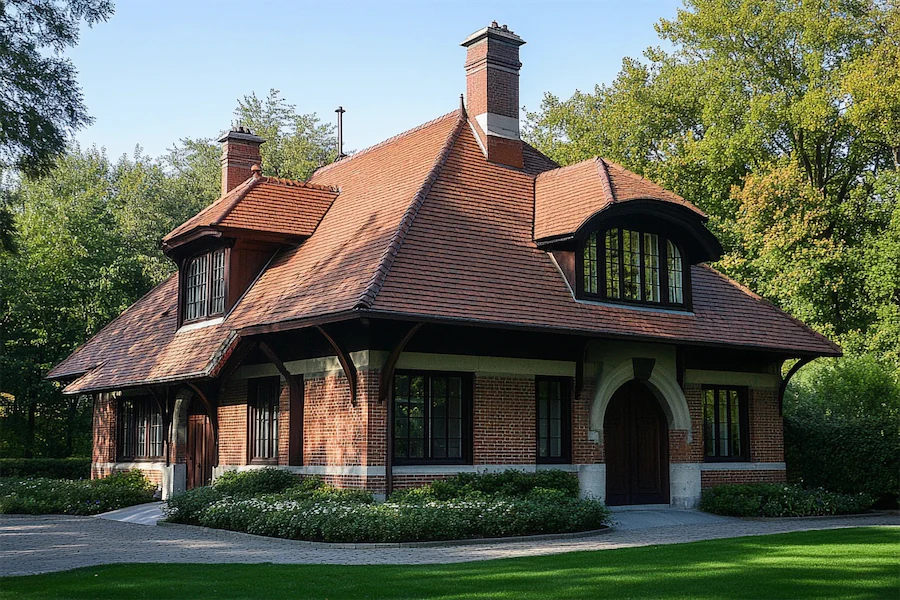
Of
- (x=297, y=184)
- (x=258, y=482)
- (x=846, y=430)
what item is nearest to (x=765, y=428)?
(x=846, y=430)

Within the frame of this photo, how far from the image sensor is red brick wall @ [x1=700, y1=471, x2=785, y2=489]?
2094 centimetres

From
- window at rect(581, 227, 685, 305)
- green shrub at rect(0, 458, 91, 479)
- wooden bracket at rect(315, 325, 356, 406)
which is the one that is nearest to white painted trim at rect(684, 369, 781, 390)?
window at rect(581, 227, 685, 305)

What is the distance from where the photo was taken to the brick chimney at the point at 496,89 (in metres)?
22.2

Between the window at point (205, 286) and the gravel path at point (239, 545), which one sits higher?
the window at point (205, 286)

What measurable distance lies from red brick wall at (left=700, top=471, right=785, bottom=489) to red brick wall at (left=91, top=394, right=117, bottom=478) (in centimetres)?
1457

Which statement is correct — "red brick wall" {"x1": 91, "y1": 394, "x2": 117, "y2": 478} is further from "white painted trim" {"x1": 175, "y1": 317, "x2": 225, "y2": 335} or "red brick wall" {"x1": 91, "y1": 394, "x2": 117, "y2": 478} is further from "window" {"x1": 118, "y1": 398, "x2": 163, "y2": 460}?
"white painted trim" {"x1": 175, "y1": 317, "x2": 225, "y2": 335}

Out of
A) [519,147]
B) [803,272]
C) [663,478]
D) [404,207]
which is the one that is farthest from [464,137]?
[803,272]

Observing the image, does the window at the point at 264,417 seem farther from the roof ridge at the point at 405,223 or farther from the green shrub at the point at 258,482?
the roof ridge at the point at 405,223

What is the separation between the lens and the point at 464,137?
2231cm

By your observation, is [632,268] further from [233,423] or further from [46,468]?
[46,468]

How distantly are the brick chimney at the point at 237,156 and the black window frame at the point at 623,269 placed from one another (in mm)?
11007

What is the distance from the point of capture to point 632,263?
67.2 feet

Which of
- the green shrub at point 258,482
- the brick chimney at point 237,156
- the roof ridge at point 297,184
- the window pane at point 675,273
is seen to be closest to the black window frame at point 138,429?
the green shrub at point 258,482

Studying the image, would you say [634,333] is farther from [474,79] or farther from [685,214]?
[474,79]
